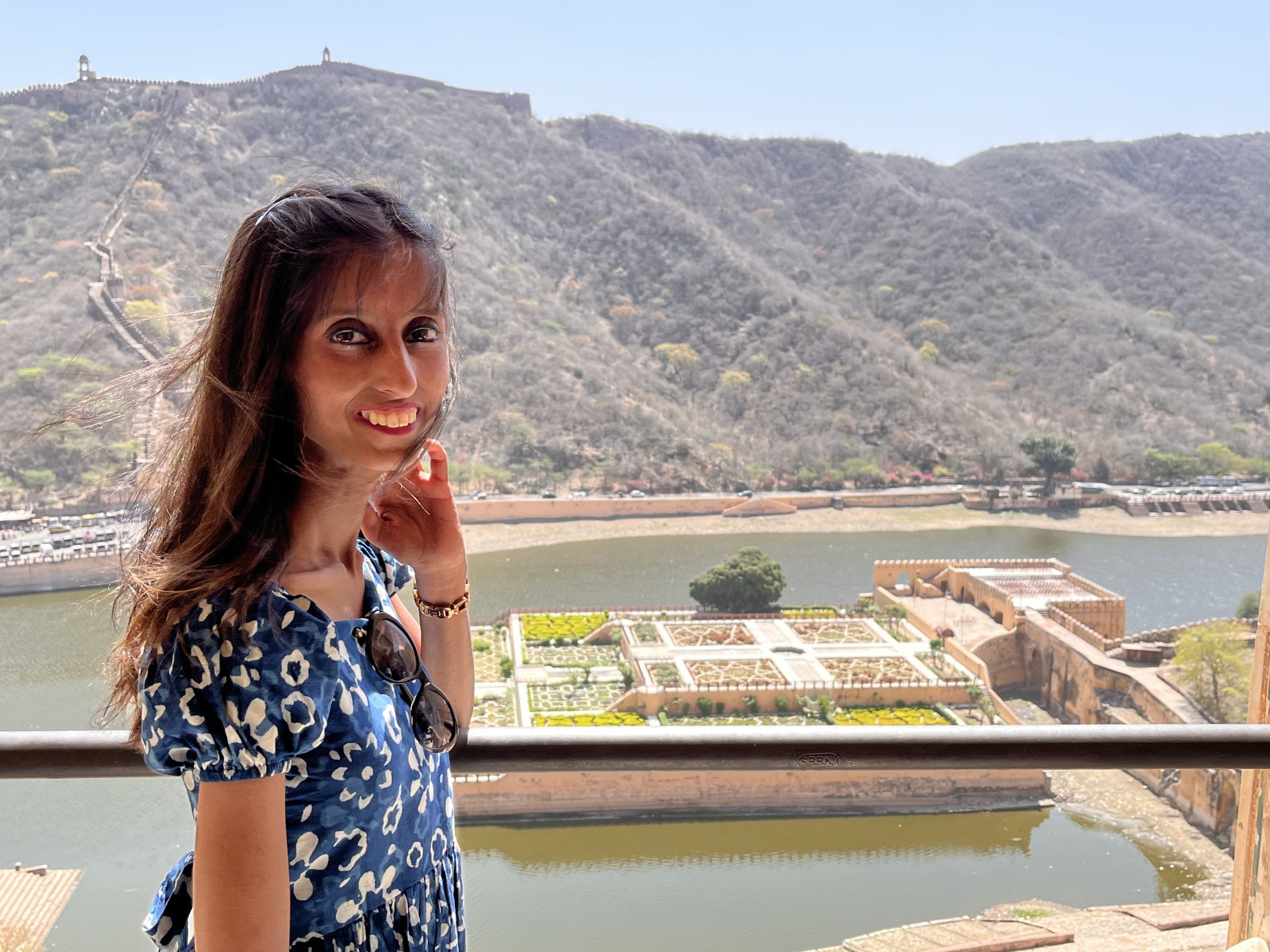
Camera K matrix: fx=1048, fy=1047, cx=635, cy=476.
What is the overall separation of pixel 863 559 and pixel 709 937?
38.2 feet

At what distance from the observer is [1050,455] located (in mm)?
21688

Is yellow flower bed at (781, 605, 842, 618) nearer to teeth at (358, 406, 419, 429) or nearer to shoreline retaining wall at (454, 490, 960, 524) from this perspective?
shoreline retaining wall at (454, 490, 960, 524)

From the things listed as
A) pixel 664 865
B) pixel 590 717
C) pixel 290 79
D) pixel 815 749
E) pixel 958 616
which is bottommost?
pixel 664 865

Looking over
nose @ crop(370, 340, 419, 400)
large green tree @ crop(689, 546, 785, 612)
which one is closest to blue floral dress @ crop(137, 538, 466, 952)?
nose @ crop(370, 340, 419, 400)

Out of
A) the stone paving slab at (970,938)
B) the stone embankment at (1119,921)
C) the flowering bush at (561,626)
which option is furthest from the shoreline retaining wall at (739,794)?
the stone paving slab at (970,938)

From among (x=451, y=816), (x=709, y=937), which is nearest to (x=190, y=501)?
(x=451, y=816)

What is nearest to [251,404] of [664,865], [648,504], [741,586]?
[664,865]

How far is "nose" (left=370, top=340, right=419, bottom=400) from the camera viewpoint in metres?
0.48

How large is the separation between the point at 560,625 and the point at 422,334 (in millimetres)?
12487

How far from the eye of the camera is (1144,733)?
74cm

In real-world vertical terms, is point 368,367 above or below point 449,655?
above

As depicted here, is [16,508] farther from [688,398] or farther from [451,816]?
[451,816]

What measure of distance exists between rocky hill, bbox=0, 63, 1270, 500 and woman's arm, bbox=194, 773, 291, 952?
17.0 m

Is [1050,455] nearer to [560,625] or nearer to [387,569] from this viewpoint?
[560,625]
